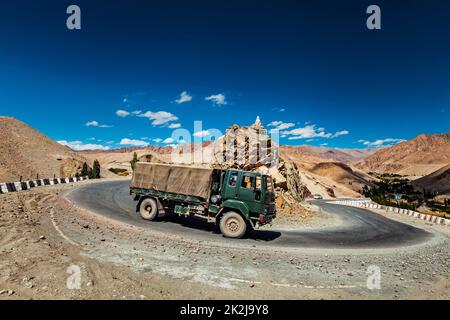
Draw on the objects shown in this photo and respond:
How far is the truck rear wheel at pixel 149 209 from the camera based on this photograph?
50.5 ft

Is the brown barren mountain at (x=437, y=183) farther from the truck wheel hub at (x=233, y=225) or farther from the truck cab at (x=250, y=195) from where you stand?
the truck wheel hub at (x=233, y=225)

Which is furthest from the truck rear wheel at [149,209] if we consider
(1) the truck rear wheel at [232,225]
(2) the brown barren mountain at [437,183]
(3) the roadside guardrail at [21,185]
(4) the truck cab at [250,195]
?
(2) the brown barren mountain at [437,183]

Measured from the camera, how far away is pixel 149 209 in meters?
15.7

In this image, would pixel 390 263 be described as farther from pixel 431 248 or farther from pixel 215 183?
pixel 215 183

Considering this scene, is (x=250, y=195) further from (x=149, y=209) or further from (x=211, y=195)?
(x=149, y=209)

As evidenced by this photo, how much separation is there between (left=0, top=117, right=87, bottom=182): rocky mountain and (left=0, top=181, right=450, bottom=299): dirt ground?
4634 cm

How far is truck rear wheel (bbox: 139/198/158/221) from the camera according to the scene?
15391 mm

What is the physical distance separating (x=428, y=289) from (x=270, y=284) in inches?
189

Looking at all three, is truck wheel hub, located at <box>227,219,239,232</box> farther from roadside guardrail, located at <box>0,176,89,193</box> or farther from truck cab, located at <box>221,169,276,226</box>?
roadside guardrail, located at <box>0,176,89,193</box>

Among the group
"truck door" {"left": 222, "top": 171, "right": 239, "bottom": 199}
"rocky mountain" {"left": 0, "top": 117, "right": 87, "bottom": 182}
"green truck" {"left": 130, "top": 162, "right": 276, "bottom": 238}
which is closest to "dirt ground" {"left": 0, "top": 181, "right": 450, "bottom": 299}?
"green truck" {"left": 130, "top": 162, "right": 276, "bottom": 238}

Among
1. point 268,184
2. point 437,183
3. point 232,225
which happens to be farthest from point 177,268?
point 437,183

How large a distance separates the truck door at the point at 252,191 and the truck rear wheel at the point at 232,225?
2.45 ft
